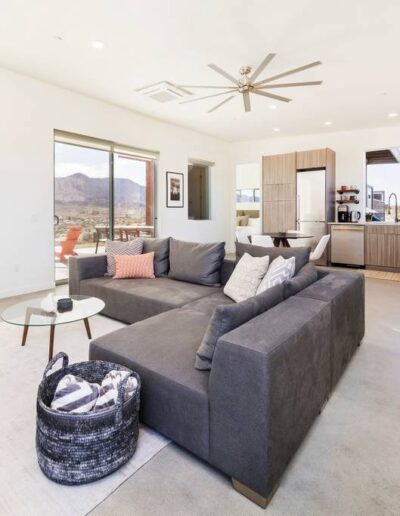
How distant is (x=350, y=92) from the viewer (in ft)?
16.2

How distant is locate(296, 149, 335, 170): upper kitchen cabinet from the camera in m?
6.77

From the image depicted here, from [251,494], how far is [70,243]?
481cm

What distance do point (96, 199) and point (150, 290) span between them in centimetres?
300

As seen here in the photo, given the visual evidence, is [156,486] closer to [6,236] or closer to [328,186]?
[6,236]

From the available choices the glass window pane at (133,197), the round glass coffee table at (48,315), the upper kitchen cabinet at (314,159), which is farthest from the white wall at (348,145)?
the round glass coffee table at (48,315)

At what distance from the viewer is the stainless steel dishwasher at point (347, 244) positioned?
664cm

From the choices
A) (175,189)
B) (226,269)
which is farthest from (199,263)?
(175,189)

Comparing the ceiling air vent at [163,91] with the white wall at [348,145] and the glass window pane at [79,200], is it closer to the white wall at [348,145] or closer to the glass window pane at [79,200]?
the glass window pane at [79,200]

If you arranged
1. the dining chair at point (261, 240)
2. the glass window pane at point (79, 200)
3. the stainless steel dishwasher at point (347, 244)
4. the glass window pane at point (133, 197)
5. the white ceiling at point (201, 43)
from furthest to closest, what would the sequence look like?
the stainless steel dishwasher at point (347, 244) < the glass window pane at point (133, 197) < the glass window pane at point (79, 200) < the dining chair at point (261, 240) < the white ceiling at point (201, 43)

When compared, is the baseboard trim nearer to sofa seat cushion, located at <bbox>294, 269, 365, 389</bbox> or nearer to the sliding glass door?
the sliding glass door

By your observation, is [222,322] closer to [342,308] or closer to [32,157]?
[342,308]

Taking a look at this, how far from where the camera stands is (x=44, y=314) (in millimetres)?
2531

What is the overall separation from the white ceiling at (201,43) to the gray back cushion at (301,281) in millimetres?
2286

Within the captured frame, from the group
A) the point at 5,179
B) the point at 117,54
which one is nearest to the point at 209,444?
the point at 117,54
